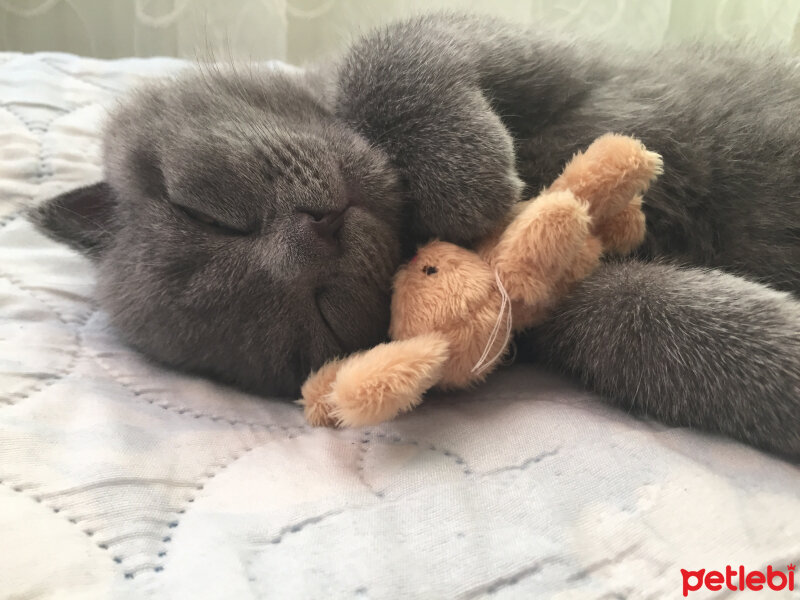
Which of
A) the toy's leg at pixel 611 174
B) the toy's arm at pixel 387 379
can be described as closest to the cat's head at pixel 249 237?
the toy's arm at pixel 387 379

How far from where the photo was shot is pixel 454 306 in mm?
693

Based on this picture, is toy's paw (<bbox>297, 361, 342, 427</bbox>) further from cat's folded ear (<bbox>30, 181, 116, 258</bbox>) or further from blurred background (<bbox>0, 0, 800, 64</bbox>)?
blurred background (<bbox>0, 0, 800, 64</bbox>)

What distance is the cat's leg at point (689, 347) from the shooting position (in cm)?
65

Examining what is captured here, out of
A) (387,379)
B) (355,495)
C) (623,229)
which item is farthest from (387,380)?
(623,229)

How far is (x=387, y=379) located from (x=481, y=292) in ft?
0.47

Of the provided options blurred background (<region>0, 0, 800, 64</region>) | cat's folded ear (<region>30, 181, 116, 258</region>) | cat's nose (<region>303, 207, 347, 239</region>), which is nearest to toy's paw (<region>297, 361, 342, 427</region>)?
cat's nose (<region>303, 207, 347, 239</region>)

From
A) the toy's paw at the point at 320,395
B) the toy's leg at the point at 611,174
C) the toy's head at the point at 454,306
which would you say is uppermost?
the toy's leg at the point at 611,174

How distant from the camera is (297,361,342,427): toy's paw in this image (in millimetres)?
747

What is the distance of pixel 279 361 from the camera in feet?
2.59

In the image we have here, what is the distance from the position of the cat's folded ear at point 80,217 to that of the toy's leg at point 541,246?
1.87 ft

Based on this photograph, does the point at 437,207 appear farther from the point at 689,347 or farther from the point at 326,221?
the point at 689,347

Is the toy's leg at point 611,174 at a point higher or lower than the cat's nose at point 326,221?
higher

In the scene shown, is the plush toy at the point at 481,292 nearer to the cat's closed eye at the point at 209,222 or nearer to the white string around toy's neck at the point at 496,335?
the white string around toy's neck at the point at 496,335

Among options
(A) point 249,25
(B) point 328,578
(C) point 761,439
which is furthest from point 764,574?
(A) point 249,25
